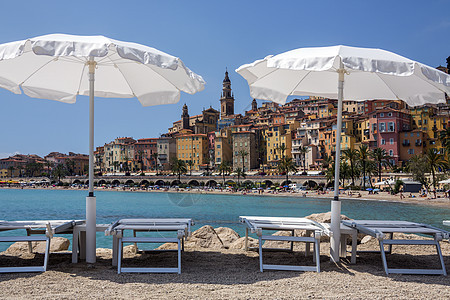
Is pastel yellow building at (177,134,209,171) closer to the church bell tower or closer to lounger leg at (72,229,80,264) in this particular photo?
the church bell tower

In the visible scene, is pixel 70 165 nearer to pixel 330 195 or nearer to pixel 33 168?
pixel 33 168

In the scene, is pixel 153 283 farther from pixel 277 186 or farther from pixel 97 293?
pixel 277 186

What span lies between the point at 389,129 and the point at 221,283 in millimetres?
77115

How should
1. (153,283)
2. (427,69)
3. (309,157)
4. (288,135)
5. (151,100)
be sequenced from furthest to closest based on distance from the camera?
1. (288,135)
2. (309,157)
3. (151,100)
4. (427,69)
5. (153,283)

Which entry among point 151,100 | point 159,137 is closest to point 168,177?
point 159,137

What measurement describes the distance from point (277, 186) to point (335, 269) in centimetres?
7463

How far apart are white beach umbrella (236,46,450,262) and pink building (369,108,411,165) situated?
73277mm

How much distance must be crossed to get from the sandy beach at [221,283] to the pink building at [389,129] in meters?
74.7

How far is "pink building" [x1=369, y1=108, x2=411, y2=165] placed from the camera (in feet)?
248

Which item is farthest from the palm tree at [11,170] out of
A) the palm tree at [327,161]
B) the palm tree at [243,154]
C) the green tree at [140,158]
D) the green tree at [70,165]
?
the palm tree at [327,161]

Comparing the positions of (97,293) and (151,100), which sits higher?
(151,100)

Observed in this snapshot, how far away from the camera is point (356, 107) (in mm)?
103812

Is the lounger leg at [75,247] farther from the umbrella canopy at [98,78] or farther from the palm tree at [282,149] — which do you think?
the palm tree at [282,149]

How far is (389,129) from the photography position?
7600 cm
